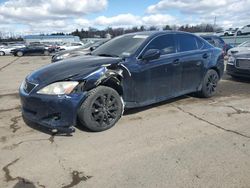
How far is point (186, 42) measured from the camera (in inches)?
247

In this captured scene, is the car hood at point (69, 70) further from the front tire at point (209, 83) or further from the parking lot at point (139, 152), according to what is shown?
the front tire at point (209, 83)

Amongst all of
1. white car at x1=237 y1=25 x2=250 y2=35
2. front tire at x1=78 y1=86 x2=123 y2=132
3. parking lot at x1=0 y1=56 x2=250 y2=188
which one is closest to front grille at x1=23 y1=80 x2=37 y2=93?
parking lot at x1=0 y1=56 x2=250 y2=188

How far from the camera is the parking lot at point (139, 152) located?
10.6 ft

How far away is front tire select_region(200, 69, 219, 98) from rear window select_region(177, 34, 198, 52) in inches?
31.1

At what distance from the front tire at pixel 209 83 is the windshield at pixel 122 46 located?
2049mm

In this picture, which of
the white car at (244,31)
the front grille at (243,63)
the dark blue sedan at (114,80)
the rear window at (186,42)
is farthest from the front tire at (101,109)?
the white car at (244,31)

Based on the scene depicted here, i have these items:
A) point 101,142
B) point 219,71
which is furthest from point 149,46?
point 219,71

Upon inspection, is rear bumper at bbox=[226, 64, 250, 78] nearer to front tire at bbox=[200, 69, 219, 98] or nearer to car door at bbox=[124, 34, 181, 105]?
front tire at bbox=[200, 69, 219, 98]

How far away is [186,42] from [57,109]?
133 inches

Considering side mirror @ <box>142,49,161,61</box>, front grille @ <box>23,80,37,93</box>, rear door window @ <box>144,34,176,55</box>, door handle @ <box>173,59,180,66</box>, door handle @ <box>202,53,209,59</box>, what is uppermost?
rear door window @ <box>144,34,176,55</box>

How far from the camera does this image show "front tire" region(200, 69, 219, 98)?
6767mm

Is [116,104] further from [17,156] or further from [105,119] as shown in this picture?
[17,156]

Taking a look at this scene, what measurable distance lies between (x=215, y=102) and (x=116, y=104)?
2836 millimetres

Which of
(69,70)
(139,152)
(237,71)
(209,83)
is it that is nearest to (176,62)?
(209,83)
